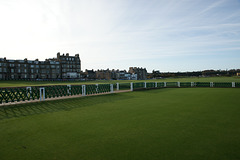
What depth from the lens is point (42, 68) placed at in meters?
73.6

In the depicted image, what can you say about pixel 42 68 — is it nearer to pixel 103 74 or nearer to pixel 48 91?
pixel 103 74

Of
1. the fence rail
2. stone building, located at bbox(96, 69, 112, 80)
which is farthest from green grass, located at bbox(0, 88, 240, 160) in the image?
stone building, located at bbox(96, 69, 112, 80)

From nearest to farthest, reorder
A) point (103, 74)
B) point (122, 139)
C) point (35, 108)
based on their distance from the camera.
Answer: point (122, 139) → point (35, 108) → point (103, 74)

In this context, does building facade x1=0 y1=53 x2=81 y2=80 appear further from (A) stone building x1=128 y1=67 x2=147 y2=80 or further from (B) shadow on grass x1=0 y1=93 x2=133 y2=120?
(B) shadow on grass x1=0 y1=93 x2=133 y2=120

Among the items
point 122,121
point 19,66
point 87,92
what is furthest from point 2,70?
point 122,121

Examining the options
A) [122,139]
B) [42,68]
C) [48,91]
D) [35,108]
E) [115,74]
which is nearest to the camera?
[122,139]

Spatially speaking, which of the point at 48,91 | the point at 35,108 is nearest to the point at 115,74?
the point at 48,91

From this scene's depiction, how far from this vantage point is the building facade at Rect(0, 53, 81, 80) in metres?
64.7

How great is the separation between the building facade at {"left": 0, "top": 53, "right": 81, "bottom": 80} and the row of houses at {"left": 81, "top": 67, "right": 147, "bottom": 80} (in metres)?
17.7

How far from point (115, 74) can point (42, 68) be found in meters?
52.4

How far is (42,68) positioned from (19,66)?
937 cm

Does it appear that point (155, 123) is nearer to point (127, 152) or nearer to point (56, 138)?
point (127, 152)

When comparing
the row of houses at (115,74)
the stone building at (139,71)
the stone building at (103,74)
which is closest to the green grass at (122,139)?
the row of houses at (115,74)

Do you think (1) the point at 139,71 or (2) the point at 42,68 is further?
(1) the point at 139,71
